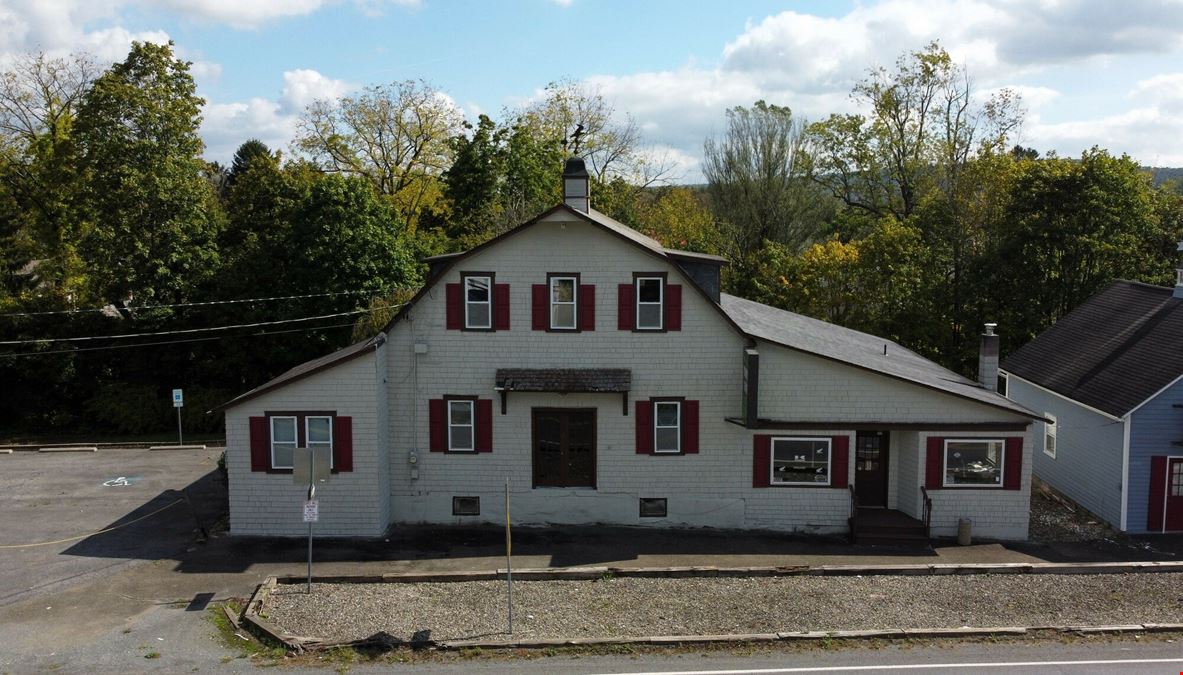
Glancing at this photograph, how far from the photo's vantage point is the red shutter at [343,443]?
69.9ft

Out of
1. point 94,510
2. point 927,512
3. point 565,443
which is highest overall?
point 565,443

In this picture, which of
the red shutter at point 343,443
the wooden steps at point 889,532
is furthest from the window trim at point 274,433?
the wooden steps at point 889,532

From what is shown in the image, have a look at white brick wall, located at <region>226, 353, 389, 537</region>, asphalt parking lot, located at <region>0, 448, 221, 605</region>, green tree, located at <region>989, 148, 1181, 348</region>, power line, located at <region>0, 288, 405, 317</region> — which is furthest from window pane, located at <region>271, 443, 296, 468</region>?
green tree, located at <region>989, 148, 1181, 348</region>

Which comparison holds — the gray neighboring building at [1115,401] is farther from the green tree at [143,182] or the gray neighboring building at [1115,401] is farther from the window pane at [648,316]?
the green tree at [143,182]

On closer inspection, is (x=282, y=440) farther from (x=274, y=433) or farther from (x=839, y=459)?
(x=839, y=459)

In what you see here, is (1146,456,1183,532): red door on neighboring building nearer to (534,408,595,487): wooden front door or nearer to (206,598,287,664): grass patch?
(534,408,595,487): wooden front door

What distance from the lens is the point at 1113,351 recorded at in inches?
969

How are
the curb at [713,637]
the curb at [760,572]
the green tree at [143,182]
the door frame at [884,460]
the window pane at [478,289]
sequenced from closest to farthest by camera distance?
the curb at [713,637]
the curb at [760,572]
the window pane at [478,289]
the door frame at [884,460]
the green tree at [143,182]

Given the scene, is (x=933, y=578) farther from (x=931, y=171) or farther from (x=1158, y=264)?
(x=931, y=171)

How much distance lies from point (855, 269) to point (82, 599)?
29104mm

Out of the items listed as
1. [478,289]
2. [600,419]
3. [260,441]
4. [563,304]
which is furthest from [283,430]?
[600,419]

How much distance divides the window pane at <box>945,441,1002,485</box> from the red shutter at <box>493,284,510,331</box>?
10.8 metres

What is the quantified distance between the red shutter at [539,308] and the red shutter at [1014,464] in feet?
36.7

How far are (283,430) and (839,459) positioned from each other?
13.2 meters
